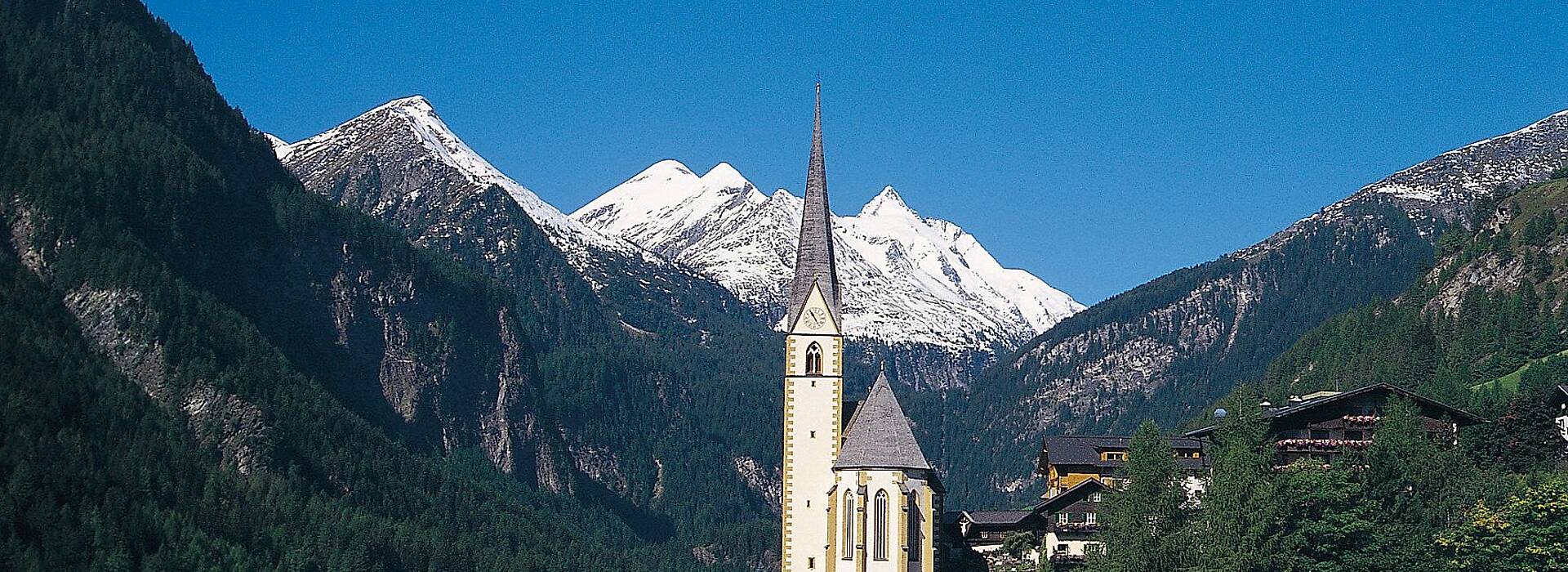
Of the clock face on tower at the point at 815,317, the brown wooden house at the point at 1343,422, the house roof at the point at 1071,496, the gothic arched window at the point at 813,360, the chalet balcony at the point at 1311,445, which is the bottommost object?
the house roof at the point at 1071,496

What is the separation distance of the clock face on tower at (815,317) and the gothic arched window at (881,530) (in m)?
14.1

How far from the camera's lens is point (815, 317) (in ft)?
458

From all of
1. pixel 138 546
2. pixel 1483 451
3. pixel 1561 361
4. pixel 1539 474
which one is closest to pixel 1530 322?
pixel 1561 361

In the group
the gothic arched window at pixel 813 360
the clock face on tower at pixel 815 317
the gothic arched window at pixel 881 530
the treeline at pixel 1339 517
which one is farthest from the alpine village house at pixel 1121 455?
the clock face on tower at pixel 815 317

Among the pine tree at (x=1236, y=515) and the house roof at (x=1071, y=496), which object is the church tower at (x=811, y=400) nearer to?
the house roof at (x=1071, y=496)

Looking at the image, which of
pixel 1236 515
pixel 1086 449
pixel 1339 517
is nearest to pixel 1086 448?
pixel 1086 449

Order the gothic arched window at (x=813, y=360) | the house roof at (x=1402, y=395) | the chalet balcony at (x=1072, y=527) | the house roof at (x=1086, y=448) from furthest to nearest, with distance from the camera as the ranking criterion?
the house roof at (x=1086, y=448), the chalet balcony at (x=1072, y=527), the gothic arched window at (x=813, y=360), the house roof at (x=1402, y=395)

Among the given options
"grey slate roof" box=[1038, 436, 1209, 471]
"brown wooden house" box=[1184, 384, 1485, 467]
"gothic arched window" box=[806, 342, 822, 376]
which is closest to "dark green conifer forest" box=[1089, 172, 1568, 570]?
"brown wooden house" box=[1184, 384, 1485, 467]

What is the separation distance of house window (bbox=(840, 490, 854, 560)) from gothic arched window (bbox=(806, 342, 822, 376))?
9638 millimetres

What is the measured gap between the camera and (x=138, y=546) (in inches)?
7096

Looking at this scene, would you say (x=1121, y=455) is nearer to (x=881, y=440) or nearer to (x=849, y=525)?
(x=881, y=440)

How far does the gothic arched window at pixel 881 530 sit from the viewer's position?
131 m

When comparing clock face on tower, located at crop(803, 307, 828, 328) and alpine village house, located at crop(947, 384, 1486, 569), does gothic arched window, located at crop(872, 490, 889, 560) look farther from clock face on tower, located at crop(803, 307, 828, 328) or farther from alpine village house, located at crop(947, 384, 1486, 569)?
clock face on tower, located at crop(803, 307, 828, 328)

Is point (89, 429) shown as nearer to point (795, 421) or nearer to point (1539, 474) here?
point (795, 421)
